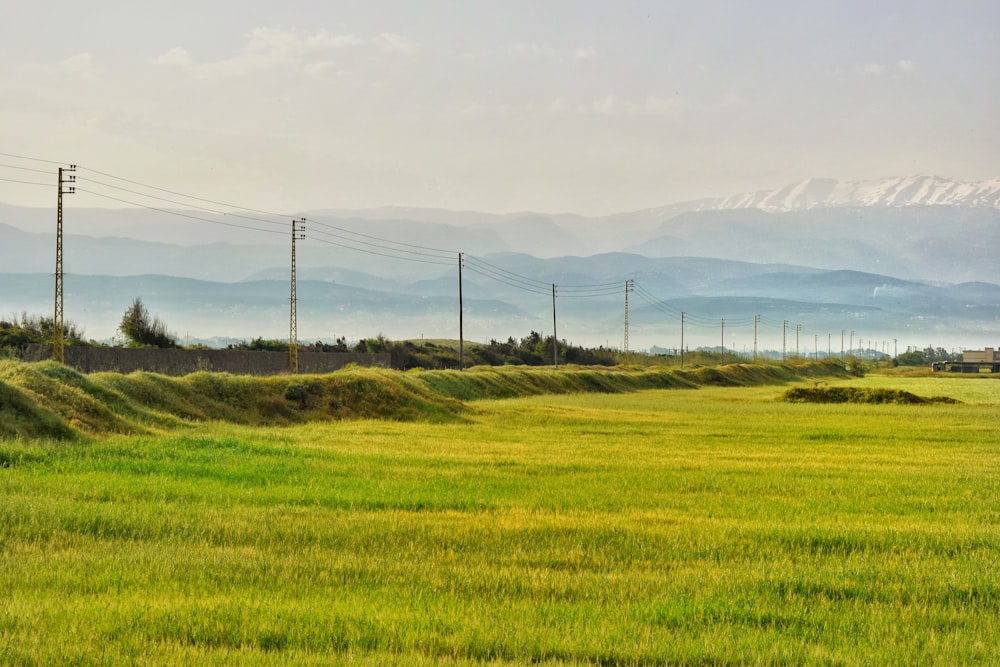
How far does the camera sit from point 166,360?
59375mm

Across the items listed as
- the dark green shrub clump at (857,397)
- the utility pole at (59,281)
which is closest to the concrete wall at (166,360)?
the utility pole at (59,281)

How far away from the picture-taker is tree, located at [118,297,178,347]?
82500 millimetres

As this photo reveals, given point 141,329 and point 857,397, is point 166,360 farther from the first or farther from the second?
point 857,397

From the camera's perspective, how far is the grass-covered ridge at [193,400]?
81.8ft

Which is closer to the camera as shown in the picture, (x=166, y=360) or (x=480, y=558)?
(x=480, y=558)

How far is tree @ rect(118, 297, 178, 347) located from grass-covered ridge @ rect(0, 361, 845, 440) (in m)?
31.1

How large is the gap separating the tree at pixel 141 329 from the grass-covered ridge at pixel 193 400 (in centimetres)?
3108

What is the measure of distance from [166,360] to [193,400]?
24.7 meters

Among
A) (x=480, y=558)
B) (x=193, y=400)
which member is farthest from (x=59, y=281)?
(x=480, y=558)

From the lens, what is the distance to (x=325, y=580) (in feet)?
34.8

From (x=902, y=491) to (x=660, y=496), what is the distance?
5.54 meters

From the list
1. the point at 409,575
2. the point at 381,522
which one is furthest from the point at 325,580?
the point at 381,522

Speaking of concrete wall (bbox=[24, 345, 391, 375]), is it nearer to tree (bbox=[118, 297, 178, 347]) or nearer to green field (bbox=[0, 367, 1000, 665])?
tree (bbox=[118, 297, 178, 347])

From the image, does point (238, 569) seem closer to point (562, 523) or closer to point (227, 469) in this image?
point (562, 523)
